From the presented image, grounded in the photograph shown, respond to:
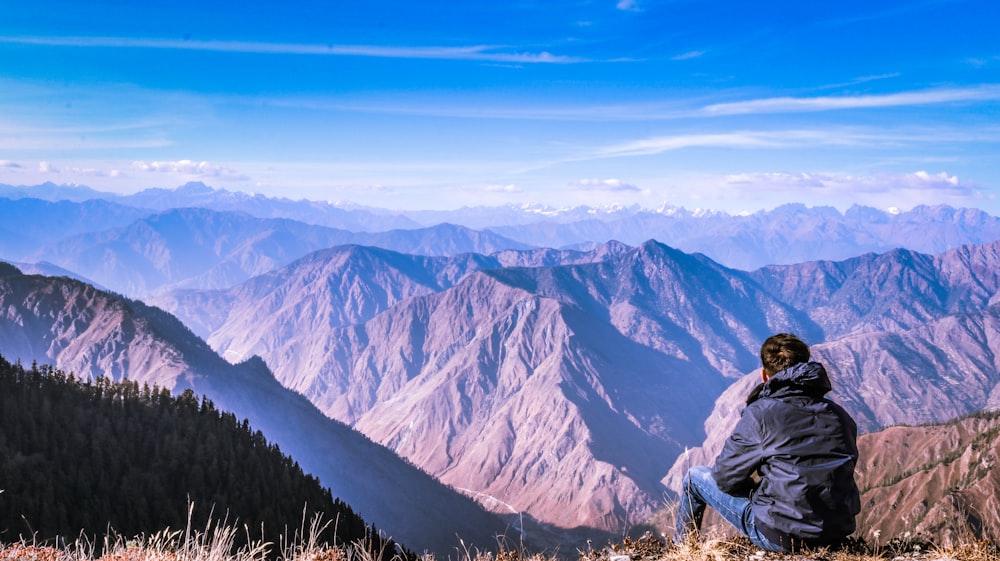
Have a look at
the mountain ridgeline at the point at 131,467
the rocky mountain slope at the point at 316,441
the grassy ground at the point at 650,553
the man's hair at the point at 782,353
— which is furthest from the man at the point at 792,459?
the rocky mountain slope at the point at 316,441

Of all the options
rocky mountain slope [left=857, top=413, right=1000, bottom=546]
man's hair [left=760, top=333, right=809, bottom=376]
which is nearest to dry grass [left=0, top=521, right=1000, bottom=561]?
man's hair [left=760, top=333, right=809, bottom=376]

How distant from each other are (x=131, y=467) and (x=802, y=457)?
77949 millimetres

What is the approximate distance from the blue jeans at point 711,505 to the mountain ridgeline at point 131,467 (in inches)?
2022

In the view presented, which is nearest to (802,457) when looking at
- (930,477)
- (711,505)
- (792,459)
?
(792,459)

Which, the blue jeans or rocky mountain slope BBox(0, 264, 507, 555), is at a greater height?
the blue jeans

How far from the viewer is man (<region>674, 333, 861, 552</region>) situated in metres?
8.28

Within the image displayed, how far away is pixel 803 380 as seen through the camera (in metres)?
8.41

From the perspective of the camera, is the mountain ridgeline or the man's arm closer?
the man's arm

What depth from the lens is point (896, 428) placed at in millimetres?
178875

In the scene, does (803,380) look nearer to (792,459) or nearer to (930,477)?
(792,459)

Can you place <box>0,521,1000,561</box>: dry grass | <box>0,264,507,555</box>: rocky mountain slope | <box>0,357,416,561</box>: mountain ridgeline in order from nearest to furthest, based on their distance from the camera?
<box>0,521,1000,561</box>: dry grass
<box>0,357,416,561</box>: mountain ridgeline
<box>0,264,507,555</box>: rocky mountain slope

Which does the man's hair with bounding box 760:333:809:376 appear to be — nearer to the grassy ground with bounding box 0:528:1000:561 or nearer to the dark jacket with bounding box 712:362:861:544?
the dark jacket with bounding box 712:362:861:544

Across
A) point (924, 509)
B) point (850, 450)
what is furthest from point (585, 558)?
point (924, 509)

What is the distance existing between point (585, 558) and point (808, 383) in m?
4.46
